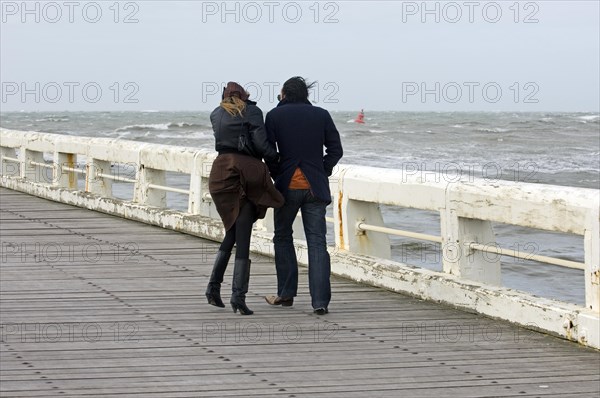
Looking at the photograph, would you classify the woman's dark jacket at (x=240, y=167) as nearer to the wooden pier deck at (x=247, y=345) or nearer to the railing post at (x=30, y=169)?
the wooden pier deck at (x=247, y=345)

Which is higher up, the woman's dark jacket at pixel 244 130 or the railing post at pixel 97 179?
the woman's dark jacket at pixel 244 130

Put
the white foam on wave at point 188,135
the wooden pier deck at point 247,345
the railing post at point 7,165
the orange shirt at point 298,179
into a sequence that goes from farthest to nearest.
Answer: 1. the white foam on wave at point 188,135
2. the railing post at point 7,165
3. the orange shirt at point 298,179
4. the wooden pier deck at point 247,345

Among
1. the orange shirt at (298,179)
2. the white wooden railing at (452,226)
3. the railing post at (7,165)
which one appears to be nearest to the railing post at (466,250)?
the white wooden railing at (452,226)

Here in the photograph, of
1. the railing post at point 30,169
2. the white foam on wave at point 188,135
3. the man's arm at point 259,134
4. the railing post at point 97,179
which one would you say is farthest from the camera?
the white foam on wave at point 188,135

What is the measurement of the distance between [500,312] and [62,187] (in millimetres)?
10896

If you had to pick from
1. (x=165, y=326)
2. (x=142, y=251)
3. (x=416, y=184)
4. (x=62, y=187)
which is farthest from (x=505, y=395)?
(x=62, y=187)

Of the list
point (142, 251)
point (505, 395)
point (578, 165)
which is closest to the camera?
point (505, 395)

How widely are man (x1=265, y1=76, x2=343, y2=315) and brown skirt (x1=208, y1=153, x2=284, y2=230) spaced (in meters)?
0.16

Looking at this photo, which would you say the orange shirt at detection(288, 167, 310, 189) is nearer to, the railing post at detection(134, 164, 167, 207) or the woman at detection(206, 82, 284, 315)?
the woman at detection(206, 82, 284, 315)

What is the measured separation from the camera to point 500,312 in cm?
864

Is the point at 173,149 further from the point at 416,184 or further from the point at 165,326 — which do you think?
the point at 165,326

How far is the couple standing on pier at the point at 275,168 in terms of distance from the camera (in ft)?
28.9

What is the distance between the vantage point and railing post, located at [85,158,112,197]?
17.2 m

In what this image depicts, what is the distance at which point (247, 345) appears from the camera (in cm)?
781
